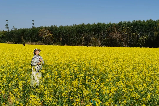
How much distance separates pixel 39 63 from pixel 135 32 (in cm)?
4059

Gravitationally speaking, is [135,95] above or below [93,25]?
below

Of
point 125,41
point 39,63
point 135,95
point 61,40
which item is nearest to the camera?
point 135,95

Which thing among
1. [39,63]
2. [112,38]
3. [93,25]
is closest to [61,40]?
[93,25]

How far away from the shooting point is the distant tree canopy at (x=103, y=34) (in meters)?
45.5

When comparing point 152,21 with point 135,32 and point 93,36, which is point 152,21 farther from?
point 93,36

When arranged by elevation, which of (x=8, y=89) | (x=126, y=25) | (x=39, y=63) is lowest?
(x=8, y=89)

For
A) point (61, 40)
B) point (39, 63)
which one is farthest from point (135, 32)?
point (39, 63)

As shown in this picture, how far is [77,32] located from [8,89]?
48.2 m

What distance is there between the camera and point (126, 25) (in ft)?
160

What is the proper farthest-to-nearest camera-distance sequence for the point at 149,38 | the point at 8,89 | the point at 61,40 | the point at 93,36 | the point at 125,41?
the point at 61,40 → the point at 93,36 → the point at 125,41 → the point at 149,38 → the point at 8,89

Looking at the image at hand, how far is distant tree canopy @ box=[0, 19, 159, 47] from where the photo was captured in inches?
1793

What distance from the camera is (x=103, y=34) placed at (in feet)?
169

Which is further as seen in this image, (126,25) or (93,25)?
(93,25)

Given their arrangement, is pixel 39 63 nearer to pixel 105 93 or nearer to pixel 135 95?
pixel 105 93
